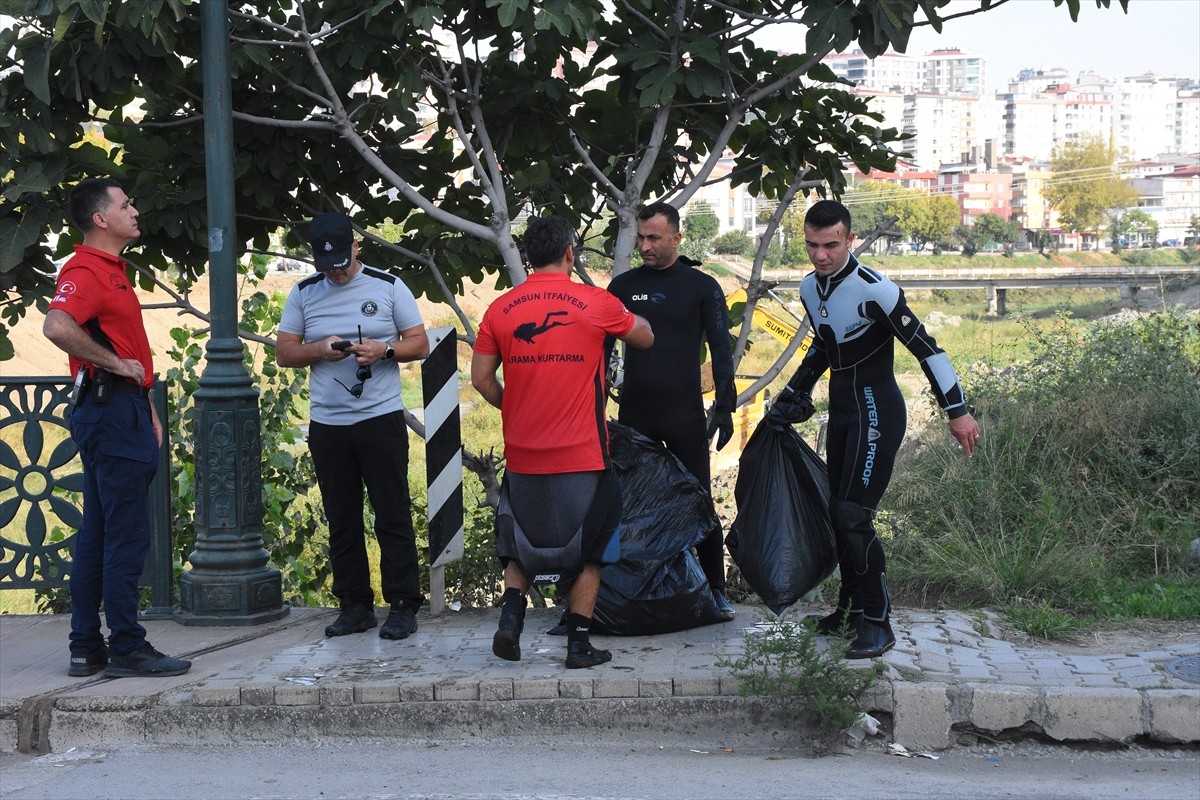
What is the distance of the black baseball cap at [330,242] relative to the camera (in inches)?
222

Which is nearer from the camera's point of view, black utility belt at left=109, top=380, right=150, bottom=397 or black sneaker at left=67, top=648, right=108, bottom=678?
black utility belt at left=109, top=380, right=150, bottom=397

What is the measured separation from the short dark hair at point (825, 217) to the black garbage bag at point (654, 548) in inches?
50.3

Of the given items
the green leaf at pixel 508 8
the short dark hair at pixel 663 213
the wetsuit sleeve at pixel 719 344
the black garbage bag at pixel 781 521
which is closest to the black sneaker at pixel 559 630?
the black garbage bag at pixel 781 521

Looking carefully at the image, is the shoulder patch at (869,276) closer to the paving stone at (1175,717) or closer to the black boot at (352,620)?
the paving stone at (1175,717)

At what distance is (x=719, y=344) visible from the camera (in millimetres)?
5887

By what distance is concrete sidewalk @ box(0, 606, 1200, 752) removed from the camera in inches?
186

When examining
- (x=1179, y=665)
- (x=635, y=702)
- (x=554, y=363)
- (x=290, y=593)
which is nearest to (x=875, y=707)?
(x=635, y=702)

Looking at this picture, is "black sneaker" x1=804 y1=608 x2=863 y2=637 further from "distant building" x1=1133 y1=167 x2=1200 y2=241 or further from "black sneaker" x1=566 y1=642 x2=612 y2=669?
"distant building" x1=1133 y1=167 x2=1200 y2=241

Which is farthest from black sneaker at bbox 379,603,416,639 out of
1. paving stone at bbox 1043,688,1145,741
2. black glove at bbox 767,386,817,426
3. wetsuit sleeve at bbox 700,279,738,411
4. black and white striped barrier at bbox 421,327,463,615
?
paving stone at bbox 1043,688,1145,741

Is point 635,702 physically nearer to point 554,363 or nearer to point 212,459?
point 554,363

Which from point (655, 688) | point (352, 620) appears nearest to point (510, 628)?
point (655, 688)

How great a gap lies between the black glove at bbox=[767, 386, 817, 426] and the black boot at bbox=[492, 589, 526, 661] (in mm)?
1397

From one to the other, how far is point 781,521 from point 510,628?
1278 mm

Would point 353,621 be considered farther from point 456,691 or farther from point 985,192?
point 985,192
